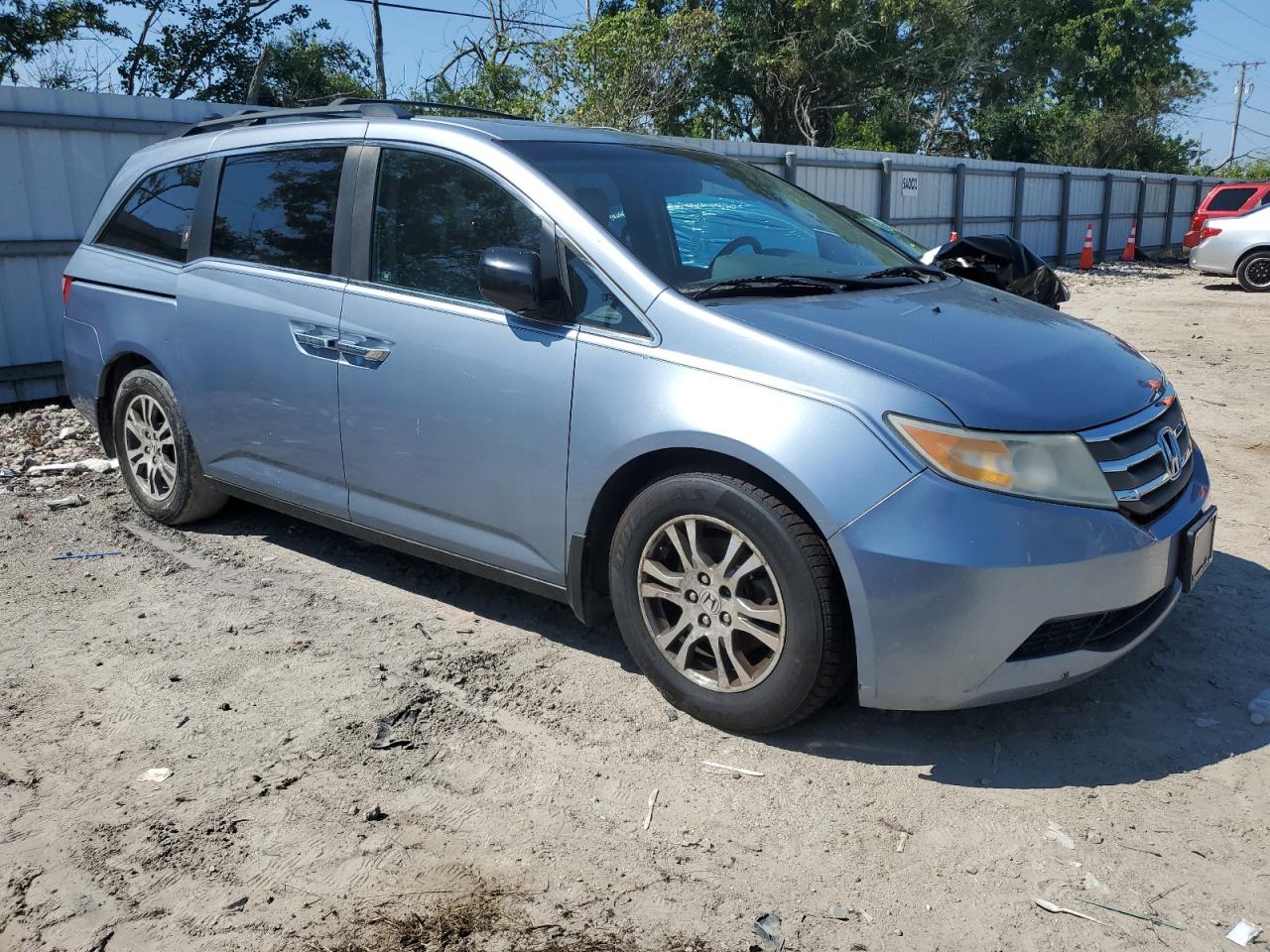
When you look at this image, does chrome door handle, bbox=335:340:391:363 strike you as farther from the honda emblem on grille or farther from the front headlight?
the honda emblem on grille

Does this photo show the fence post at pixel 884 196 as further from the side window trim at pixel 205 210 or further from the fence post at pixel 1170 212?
the fence post at pixel 1170 212

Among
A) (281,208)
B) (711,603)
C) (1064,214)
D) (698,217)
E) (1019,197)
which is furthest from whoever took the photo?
(1064,214)

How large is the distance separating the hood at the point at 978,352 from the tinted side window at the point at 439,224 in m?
0.84

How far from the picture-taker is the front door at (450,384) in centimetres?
346

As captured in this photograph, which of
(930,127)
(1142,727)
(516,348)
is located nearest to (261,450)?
(516,348)

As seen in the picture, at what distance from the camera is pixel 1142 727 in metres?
3.32

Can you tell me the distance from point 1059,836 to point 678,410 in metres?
1.48

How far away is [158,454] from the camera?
5.06 metres

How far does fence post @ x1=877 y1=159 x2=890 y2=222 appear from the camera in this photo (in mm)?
18625

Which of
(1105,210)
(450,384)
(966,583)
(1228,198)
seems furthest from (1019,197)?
(966,583)

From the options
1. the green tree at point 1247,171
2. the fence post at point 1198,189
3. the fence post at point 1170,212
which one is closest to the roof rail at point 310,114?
the fence post at point 1170,212

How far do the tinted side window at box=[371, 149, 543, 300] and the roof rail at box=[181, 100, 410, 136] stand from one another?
0.34m

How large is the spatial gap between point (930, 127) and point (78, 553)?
3386 cm

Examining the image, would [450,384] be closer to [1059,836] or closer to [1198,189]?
[1059,836]
